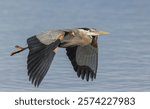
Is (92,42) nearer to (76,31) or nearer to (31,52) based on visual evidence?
(76,31)

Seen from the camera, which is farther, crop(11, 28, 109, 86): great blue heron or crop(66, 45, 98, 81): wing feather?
crop(66, 45, 98, 81): wing feather

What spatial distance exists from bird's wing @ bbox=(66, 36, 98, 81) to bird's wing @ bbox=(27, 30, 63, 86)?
3.16 ft

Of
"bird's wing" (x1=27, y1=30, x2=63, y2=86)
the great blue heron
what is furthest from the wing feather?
"bird's wing" (x1=27, y1=30, x2=63, y2=86)

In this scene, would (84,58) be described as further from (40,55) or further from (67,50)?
(40,55)

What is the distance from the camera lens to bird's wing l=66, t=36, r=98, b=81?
7152 mm

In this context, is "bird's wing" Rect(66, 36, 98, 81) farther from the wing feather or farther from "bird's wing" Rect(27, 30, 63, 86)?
"bird's wing" Rect(27, 30, 63, 86)

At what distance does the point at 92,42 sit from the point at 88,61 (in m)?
0.28

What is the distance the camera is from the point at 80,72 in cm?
718

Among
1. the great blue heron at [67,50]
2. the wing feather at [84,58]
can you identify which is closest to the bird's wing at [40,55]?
the great blue heron at [67,50]

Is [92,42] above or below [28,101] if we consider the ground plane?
above

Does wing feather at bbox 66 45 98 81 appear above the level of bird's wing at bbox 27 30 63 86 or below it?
below

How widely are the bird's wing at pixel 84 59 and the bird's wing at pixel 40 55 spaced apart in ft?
3.16

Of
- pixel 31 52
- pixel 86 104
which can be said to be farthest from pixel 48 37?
pixel 86 104

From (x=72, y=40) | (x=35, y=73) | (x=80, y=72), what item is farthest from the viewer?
(x=80, y=72)
